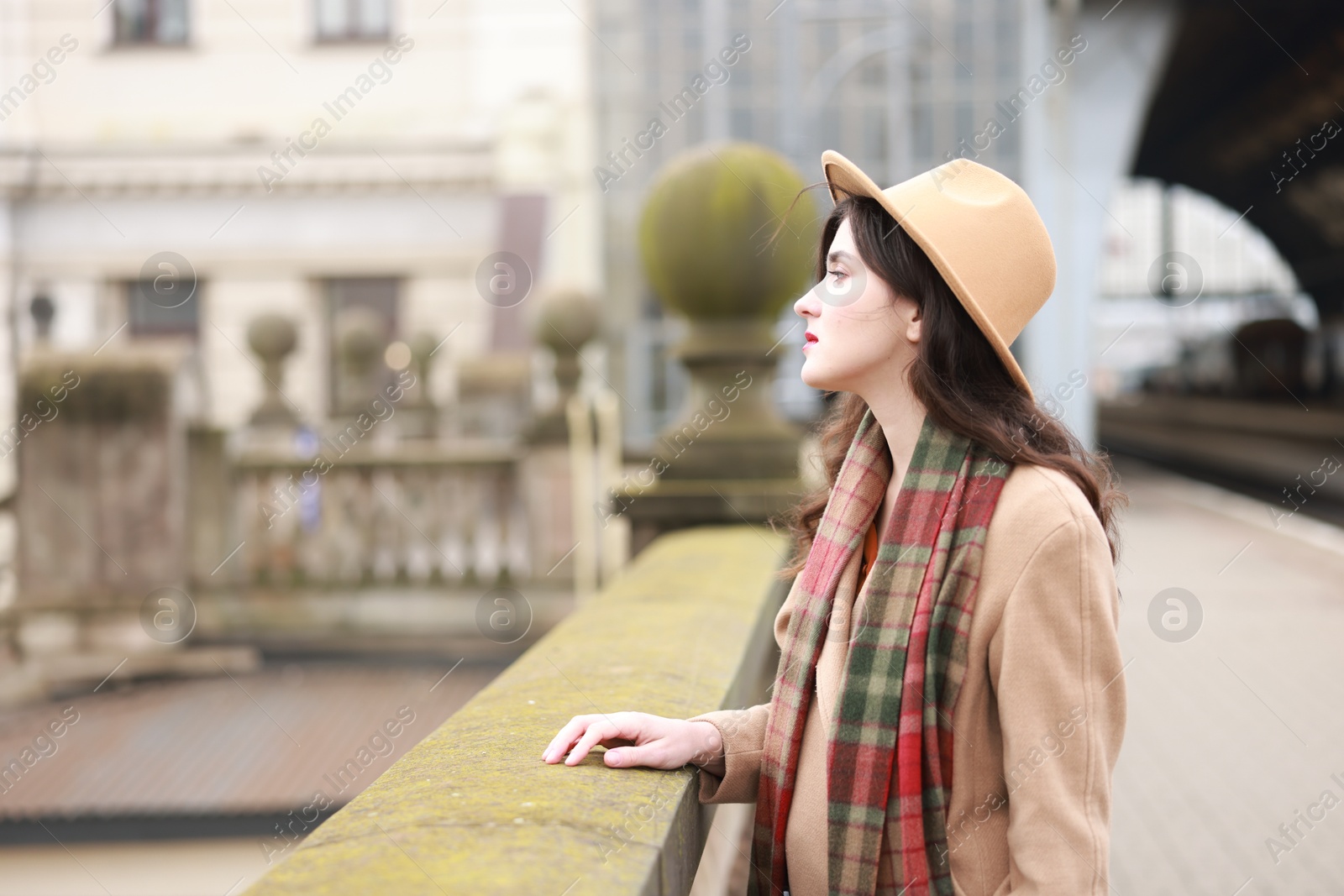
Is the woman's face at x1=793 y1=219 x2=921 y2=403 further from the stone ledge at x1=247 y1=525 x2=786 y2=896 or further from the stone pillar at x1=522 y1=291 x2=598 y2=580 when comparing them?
the stone pillar at x1=522 y1=291 x2=598 y2=580

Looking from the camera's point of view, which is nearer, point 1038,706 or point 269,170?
point 1038,706

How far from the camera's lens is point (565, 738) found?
1.85 meters

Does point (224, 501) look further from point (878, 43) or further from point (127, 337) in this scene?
point (878, 43)

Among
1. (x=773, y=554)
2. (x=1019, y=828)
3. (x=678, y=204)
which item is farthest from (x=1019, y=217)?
(x=678, y=204)

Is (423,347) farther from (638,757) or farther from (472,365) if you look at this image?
(638,757)

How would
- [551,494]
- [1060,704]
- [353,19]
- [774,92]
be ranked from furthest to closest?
[774,92] < [353,19] < [551,494] < [1060,704]

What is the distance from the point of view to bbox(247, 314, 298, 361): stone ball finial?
32.9 feet

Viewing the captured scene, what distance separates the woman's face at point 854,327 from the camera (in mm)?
1763

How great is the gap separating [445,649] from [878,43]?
56.7ft

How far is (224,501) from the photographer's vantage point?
7.63 metres

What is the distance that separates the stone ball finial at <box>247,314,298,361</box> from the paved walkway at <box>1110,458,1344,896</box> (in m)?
6.92

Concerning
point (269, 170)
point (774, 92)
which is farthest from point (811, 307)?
point (774, 92)

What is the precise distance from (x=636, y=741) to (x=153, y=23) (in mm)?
19385

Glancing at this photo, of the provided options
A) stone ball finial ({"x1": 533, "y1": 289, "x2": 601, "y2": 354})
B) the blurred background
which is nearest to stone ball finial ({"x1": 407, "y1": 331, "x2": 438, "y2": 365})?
the blurred background
